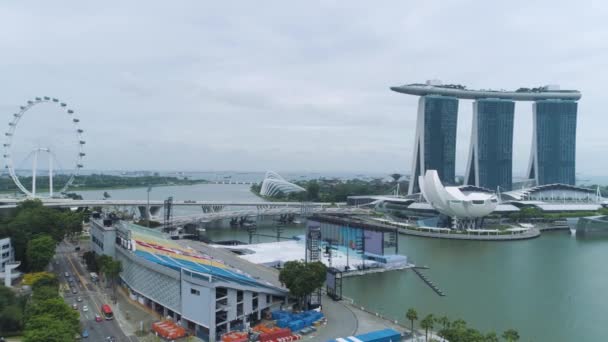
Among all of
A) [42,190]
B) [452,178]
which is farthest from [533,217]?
[42,190]

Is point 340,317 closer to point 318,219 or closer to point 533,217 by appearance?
point 318,219

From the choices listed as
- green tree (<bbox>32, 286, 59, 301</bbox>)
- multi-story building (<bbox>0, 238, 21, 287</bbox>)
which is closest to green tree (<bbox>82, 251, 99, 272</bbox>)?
multi-story building (<bbox>0, 238, 21, 287</bbox>)

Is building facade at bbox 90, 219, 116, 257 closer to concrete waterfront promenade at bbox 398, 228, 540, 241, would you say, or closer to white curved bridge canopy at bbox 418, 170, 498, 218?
concrete waterfront promenade at bbox 398, 228, 540, 241

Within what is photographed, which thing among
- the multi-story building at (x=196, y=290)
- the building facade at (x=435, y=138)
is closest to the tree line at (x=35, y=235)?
the multi-story building at (x=196, y=290)

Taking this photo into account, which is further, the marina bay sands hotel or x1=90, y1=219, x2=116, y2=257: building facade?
the marina bay sands hotel

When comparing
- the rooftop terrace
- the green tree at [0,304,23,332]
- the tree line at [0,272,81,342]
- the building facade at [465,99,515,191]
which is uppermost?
the rooftop terrace

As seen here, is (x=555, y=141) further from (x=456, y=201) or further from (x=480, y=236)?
(x=480, y=236)

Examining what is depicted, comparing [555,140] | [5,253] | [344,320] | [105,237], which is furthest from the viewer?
[555,140]

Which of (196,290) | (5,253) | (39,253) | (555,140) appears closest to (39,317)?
(196,290)
